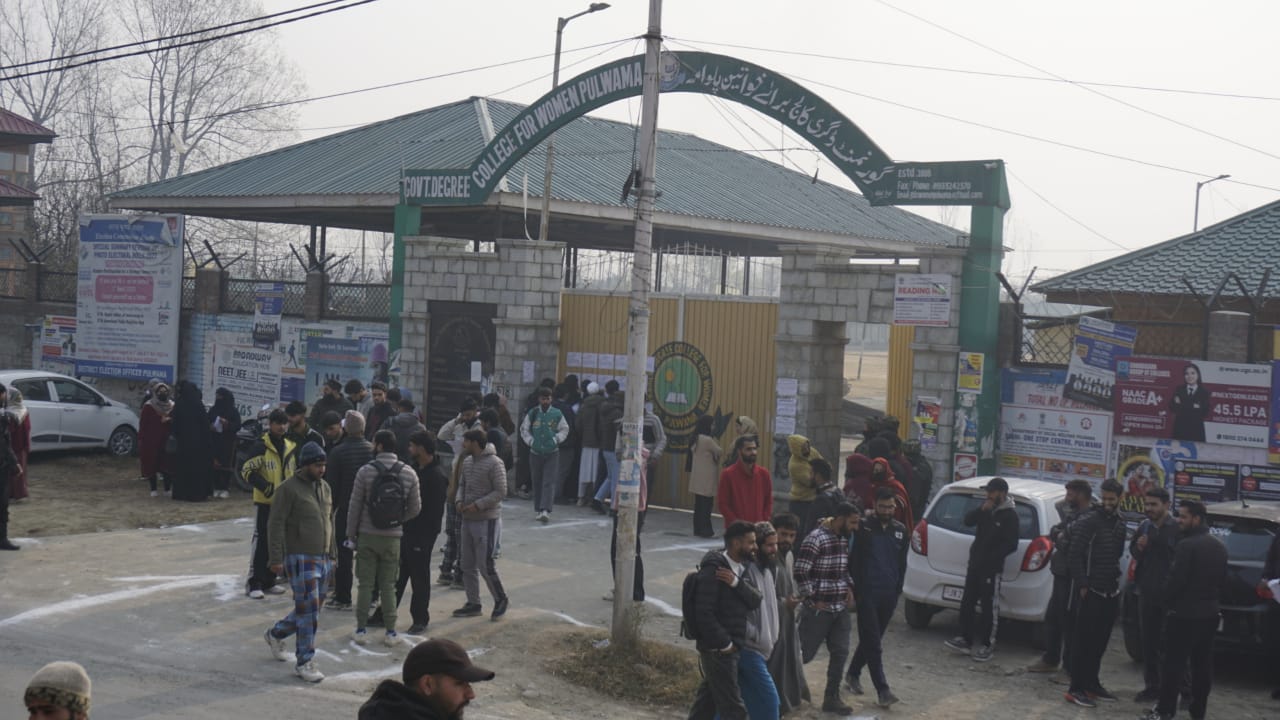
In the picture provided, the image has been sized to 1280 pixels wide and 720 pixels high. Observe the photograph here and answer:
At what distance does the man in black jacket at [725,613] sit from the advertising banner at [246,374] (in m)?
16.1

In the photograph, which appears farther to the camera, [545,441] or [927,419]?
[545,441]

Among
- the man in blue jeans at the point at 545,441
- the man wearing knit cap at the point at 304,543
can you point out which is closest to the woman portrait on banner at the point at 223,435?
the man in blue jeans at the point at 545,441

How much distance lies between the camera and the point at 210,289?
22859mm

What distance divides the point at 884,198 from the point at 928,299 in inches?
53.9

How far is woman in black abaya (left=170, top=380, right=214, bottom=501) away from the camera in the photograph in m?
16.1

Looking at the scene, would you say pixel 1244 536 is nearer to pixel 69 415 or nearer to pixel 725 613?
pixel 725 613

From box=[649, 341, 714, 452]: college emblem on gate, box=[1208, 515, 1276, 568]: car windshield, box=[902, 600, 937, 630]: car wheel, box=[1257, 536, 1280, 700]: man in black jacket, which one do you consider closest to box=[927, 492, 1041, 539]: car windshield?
box=[902, 600, 937, 630]: car wheel

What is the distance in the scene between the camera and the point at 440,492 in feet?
32.7

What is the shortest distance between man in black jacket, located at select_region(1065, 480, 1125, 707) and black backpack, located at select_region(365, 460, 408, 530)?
5.23 metres

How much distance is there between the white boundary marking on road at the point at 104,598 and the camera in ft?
33.2

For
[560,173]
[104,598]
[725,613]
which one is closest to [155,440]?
[104,598]

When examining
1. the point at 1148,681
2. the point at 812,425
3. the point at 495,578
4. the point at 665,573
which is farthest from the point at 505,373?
the point at 1148,681

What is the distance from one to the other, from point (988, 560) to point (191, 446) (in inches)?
433

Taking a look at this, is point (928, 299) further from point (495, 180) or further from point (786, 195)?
point (786, 195)
